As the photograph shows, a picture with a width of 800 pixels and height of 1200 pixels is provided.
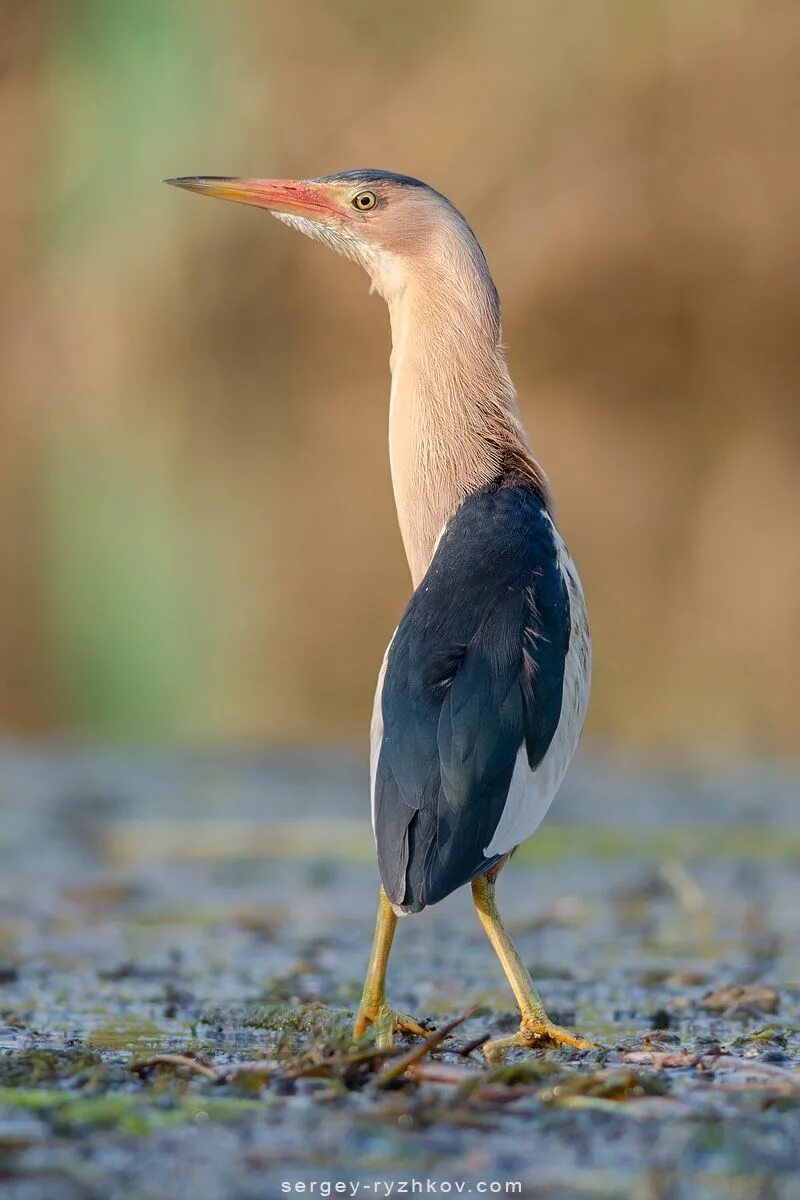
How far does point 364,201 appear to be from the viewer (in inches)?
207

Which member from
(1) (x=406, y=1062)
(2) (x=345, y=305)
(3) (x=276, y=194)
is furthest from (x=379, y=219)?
(2) (x=345, y=305)

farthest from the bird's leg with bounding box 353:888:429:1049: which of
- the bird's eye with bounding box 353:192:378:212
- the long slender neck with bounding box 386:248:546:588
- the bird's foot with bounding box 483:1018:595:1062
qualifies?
the bird's eye with bounding box 353:192:378:212

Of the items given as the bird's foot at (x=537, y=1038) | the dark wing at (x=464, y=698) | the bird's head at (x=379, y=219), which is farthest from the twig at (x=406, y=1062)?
the bird's head at (x=379, y=219)

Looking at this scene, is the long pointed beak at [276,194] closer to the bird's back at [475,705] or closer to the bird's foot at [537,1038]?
the bird's back at [475,705]

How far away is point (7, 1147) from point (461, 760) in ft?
4.11

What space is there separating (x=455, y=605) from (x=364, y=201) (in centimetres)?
139

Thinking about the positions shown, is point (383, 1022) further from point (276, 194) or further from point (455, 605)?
point (276, 194)

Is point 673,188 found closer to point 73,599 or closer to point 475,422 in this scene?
point 73,599

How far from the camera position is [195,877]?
23.6 ft

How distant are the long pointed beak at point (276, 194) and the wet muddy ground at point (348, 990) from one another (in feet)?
6.20

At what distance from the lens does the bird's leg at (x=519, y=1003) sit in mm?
4234

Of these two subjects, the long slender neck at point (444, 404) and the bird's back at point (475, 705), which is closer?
the bird's back at point (475, 705)

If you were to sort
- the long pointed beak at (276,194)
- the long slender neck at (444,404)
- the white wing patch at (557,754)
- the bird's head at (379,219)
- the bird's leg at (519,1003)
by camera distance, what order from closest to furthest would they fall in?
1. the white wing patch at (557,754)
2. the bird's leg at (519,1003)
3. the long slender neck at (444,404)
4. the bird's head at (379,219)
5. the long pointed beak at (276,194)

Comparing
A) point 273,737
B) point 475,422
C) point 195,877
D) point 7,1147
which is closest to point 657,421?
point 273,737
